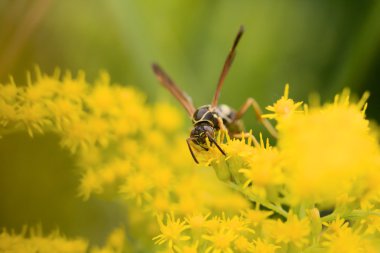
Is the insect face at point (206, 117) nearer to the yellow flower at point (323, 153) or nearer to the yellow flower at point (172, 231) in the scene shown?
the yellow flower at point (172, 231)

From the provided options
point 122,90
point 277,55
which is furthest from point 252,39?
point 122,90

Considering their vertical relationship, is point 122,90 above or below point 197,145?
above

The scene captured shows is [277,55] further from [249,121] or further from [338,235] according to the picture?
[338,235]

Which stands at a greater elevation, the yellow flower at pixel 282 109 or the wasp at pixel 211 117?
the wasp at pixel 211 117

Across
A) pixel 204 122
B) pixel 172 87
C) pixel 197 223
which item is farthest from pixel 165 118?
pixel 197 223

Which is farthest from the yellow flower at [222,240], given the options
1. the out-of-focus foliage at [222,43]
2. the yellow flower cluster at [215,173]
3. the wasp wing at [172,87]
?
the out-of-focus foliage at [222,43]

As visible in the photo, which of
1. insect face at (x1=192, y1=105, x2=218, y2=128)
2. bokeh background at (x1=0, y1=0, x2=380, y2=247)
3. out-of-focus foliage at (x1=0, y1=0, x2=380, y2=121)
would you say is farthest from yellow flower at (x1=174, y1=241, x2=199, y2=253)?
out-of-focus foliage at (x1=0, y1=0, x2=380, y2=121)
